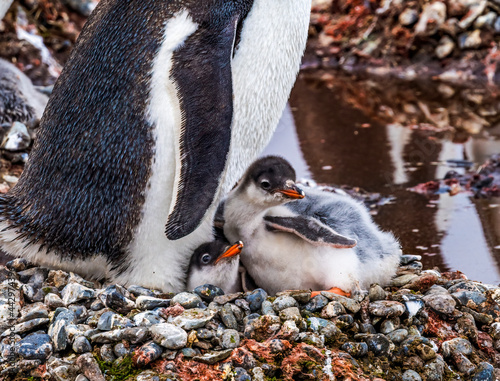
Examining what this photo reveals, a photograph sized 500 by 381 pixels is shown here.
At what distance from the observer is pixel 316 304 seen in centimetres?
233

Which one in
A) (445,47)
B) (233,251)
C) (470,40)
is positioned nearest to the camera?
(233,251)

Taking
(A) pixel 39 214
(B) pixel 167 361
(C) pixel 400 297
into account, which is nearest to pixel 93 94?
(A) pixel 39 214

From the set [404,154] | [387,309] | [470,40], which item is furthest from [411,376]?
[470,40]

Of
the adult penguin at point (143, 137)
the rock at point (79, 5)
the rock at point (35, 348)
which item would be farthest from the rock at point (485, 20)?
the rock at point (35, 348)

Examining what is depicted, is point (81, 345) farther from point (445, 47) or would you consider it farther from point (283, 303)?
point (445, 47)

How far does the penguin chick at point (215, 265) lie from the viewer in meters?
2.51

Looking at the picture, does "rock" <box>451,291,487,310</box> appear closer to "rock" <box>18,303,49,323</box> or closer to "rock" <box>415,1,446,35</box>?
"rock" <box>18,303,49,323</box>

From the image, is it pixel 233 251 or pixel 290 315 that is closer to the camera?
pixel 290 315

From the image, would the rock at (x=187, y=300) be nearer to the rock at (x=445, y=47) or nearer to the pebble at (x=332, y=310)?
the pebble at (x=332, y=310)

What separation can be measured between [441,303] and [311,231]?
48cm

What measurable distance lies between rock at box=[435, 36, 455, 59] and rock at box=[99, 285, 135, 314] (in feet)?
19.0

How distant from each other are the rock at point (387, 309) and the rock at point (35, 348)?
968mm

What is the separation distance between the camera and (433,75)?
7.36 metres

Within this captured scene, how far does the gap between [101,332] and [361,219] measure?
1.07 meters
